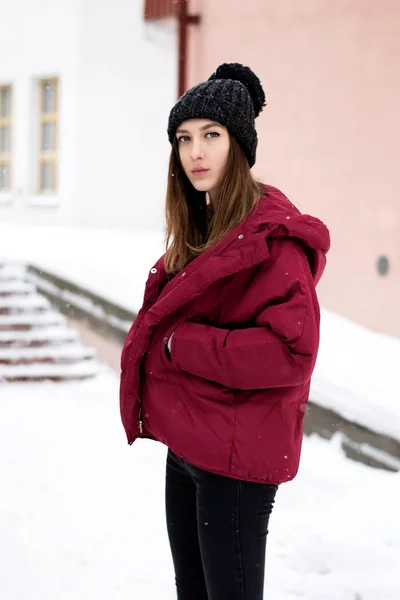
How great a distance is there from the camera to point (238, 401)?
1.76 m

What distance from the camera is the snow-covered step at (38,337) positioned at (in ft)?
21.7

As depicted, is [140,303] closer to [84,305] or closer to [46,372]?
[84,305]

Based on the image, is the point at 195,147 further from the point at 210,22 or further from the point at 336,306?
the point at 210,22

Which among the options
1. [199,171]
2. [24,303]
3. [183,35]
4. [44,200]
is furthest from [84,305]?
[44,200]

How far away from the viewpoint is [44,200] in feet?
38.3

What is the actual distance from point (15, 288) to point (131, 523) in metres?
3.92

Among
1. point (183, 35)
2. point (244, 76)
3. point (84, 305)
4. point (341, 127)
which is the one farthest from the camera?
point (183, 35)

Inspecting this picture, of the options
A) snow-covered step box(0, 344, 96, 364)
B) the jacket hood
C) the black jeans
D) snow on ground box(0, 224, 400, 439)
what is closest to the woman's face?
the jacket hood

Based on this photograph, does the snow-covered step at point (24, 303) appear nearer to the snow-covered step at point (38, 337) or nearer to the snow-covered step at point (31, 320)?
the snow-covered step at point (31, 320)

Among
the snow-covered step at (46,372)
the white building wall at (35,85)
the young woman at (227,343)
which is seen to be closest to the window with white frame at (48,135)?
the white building wall at (35,85)

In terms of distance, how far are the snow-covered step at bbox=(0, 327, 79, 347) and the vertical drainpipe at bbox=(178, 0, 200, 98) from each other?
130 inches

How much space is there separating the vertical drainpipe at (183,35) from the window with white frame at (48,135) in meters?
3.62

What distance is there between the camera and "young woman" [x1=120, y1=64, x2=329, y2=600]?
1677 millimetres

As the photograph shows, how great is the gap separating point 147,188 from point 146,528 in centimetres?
677
